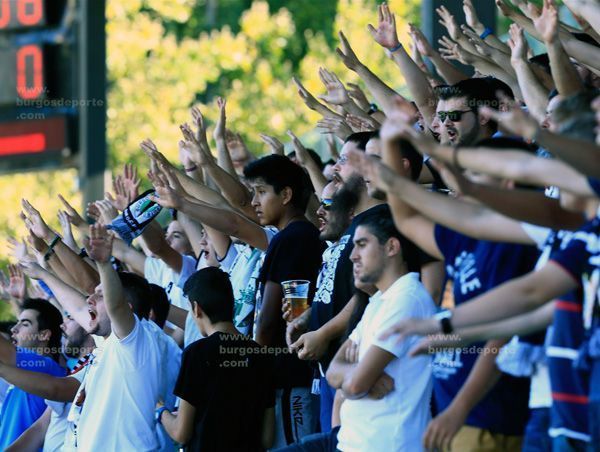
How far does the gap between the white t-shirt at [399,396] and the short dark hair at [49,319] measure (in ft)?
12.0

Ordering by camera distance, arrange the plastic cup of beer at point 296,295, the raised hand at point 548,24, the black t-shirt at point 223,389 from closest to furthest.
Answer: the raised hand at point 548,24 → the black t-shirt at point 223,389 → the plastic cup of beer at point 296,295

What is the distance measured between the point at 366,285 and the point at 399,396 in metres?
0.52

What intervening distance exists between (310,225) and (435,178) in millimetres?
743

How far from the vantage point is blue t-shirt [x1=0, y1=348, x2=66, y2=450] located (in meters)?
7.82

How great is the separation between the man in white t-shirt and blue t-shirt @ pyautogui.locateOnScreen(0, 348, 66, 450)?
9.82 ft

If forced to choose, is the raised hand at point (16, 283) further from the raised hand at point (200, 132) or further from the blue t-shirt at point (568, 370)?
the blue t-shirt at point (568, 370)

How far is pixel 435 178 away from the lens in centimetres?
664

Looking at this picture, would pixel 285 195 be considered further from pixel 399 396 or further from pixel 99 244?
pixel 399 396

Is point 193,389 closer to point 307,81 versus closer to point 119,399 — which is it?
point 119,399

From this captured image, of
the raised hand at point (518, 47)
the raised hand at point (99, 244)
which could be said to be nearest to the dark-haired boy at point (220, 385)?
the raised hand at point (99, 244)

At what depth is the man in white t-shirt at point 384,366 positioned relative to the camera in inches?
201

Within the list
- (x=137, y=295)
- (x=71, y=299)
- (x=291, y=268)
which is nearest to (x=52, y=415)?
(x=71, y=299)

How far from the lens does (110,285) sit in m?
6.43

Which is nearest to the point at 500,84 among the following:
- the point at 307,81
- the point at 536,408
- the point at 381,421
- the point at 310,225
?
the point at 310,225
